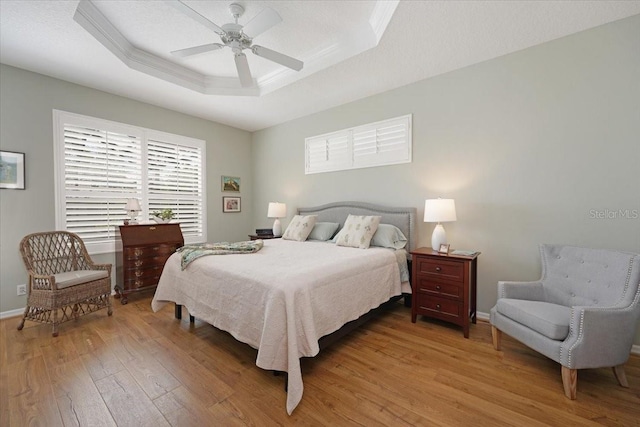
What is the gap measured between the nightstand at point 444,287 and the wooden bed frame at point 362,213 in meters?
0.43

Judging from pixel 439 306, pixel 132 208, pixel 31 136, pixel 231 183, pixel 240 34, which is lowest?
pixel 439 306

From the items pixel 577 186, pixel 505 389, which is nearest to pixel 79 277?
pixel 505 389

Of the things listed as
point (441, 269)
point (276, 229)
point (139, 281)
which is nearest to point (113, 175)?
point (139, 281)

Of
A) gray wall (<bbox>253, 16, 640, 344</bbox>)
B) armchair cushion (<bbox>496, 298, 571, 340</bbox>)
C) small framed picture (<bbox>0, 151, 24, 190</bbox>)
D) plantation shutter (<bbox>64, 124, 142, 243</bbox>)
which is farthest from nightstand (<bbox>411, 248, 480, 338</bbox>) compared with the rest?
small framed picture (<bbox>0, 151, 24, 190</bbox>)

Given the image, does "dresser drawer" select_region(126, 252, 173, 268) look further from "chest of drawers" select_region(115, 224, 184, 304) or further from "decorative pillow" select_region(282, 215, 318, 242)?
"decorative pillow" select_region(282, 215, 318, 242)

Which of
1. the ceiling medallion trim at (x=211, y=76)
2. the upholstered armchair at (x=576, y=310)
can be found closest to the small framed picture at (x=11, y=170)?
the ceiling medallion trim at (x=211, y=76)

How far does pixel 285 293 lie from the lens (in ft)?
5.82

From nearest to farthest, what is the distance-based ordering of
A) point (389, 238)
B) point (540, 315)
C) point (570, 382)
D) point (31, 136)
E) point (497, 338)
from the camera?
point (570, 382) → point (540, 315) → point (497, 338) → point (31, 136) → point (389, 238)

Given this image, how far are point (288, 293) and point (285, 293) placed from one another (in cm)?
2

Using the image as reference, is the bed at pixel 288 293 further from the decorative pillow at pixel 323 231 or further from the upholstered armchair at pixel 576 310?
the upholstered armchair at pixel 576 310

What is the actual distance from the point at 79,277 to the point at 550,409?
425 centimetres

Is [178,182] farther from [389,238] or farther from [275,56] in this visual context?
[389,238]

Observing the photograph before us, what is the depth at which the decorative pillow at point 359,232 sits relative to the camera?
3293mm

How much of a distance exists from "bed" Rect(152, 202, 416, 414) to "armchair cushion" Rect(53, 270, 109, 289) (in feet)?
2.71
